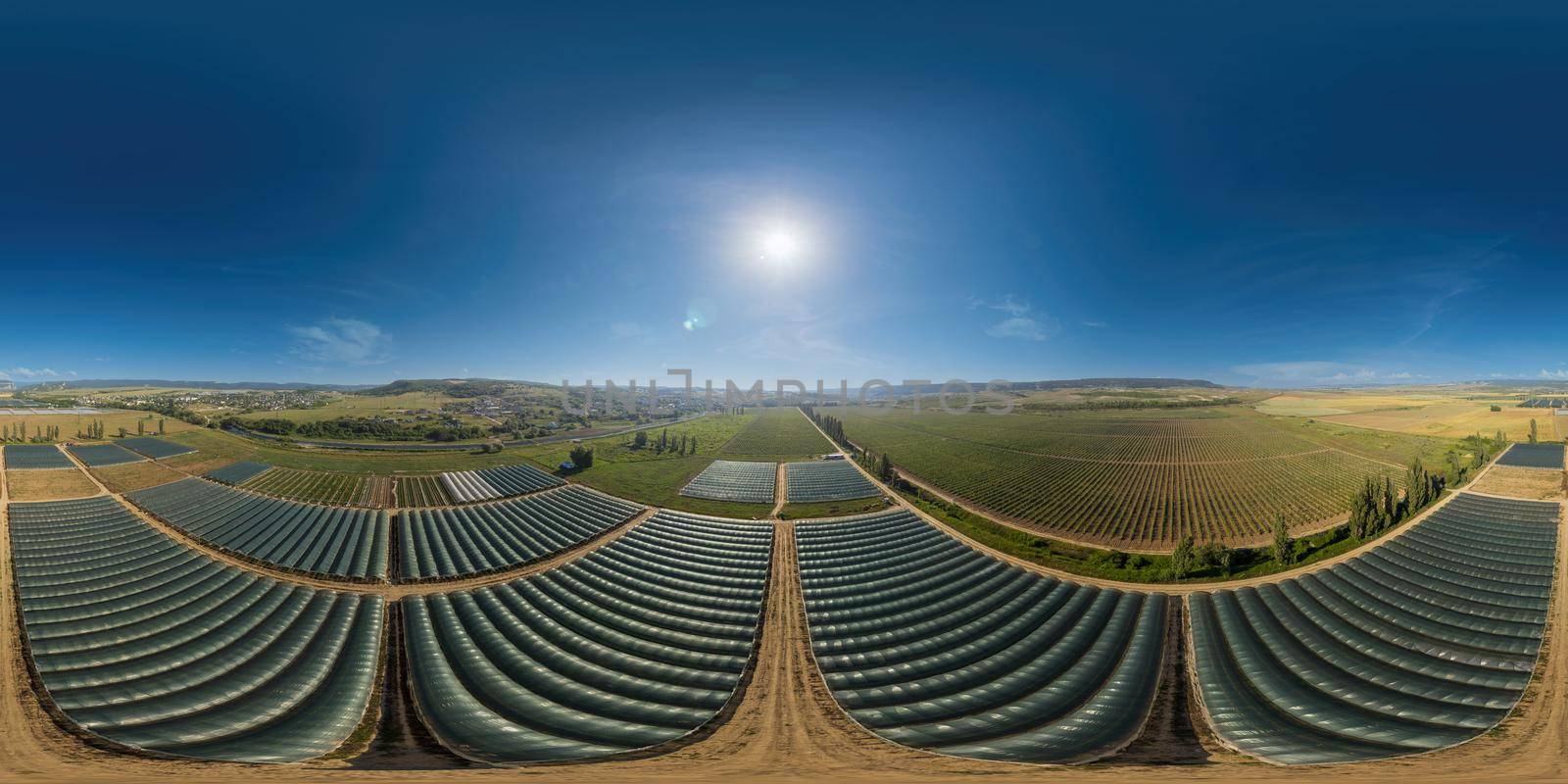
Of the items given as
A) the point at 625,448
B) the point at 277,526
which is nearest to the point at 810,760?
the point at 277,526

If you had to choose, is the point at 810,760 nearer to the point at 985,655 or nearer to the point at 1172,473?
the point at 985,655

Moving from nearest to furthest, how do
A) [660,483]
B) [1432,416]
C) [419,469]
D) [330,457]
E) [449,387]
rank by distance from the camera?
[1432,416] < [419,469] < [330,457] < [660,483] < [449,387]

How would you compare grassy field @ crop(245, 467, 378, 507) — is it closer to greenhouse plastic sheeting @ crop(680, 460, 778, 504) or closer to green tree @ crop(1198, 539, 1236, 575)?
greenhouse plastic sheeting @ crop(680, 460, 778, 504)

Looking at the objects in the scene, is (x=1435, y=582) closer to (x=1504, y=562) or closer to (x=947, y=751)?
(x=1504, y=562)

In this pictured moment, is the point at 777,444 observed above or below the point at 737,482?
above

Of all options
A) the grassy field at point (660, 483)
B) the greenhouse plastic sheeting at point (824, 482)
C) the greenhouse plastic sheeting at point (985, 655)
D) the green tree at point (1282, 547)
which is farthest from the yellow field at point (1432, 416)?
the grassy field at point (660, 483)

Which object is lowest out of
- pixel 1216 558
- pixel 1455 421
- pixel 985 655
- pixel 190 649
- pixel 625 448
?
pixel 190 649
